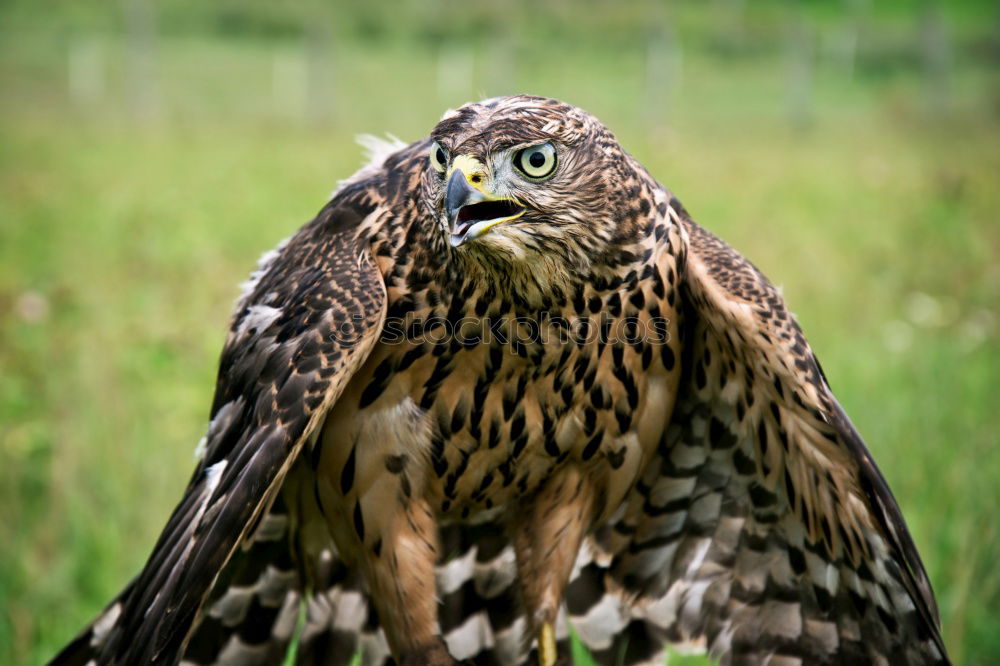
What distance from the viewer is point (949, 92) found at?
2250 cm

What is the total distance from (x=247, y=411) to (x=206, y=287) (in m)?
5.34

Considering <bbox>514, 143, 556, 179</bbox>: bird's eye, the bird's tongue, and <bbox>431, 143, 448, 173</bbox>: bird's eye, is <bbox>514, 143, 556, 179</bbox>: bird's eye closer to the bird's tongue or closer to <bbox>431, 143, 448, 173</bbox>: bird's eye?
the bird's tongue

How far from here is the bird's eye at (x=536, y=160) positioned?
115 inches

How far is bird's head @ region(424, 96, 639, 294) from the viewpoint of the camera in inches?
112

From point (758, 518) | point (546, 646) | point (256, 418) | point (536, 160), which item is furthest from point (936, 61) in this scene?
point (256, 418)

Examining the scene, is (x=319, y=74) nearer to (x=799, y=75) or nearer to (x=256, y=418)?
(x=799, y=75)

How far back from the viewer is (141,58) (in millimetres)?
24500

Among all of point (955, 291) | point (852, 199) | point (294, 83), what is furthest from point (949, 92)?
point (955, 291)

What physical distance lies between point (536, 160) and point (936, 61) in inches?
931

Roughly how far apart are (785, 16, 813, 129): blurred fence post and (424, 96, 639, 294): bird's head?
18580mm

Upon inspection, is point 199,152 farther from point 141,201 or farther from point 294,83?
point 294,83

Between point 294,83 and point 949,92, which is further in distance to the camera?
point 294,83

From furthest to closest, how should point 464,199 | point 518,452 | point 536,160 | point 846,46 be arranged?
1. point 846,46
2. point 518,452
3. point 536,160
4. point 464,199

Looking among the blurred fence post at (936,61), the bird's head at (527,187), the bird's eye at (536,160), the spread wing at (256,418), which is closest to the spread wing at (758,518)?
the bird's head at (527,187)
